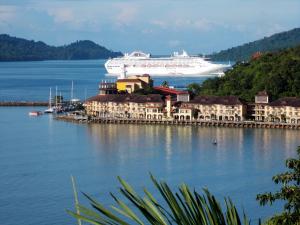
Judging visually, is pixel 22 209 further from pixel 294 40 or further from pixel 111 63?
pixel 294 40

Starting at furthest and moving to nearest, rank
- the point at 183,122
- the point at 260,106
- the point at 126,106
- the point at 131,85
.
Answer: the point at 131,85, the point at 126,106, the point at 260,106, the point at 183,122

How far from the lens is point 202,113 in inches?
864

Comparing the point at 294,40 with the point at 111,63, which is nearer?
the point at 111,63

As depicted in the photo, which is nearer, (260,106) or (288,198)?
(288,198)

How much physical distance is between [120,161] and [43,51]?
9649 centimetres

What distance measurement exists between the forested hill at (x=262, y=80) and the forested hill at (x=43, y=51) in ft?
236

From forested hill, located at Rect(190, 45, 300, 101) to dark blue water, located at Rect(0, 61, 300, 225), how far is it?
3.71m

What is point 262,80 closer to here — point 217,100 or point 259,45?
point 217,100

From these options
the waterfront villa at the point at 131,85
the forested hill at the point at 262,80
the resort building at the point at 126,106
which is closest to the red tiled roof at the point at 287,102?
the forested hill at the point at 262,80

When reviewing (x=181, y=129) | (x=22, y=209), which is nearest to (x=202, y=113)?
(x=181, y=129)

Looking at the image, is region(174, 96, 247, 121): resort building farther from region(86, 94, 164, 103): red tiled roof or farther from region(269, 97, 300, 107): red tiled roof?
region(86, 94, 164, 103): red tiled roof

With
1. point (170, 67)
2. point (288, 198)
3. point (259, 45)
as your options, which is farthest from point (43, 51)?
point (288, 198)

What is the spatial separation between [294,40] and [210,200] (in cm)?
6792

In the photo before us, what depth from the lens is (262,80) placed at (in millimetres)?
24094
